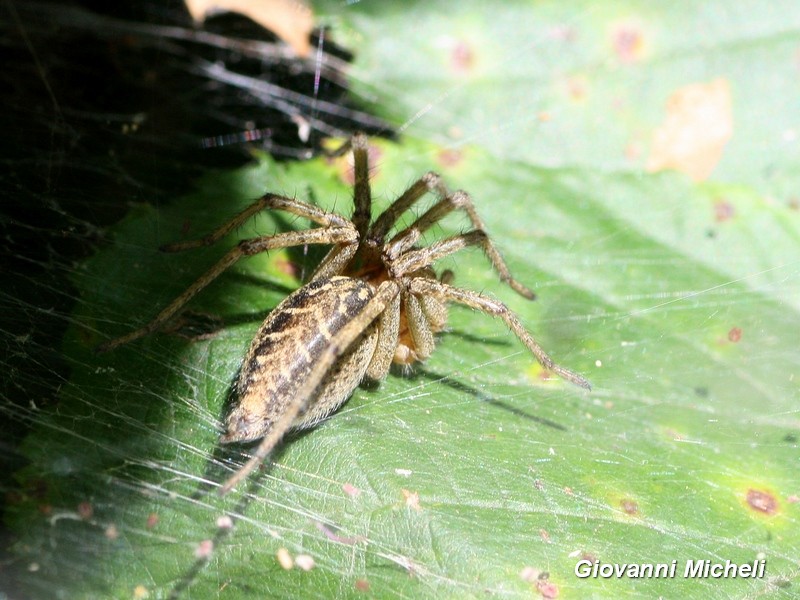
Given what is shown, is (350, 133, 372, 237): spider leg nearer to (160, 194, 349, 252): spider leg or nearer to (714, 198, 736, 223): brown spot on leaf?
(160, 194, 349, 252): spider leg

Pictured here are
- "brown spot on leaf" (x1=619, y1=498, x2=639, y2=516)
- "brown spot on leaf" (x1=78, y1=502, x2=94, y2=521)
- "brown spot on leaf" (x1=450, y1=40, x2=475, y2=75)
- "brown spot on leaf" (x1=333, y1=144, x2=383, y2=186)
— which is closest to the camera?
"brown spot on leaf" (x1=78, y1=502, x2=94, y2=521)

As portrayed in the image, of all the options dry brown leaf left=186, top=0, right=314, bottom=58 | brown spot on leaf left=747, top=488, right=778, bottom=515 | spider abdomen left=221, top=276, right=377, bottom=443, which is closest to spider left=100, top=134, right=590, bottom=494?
spider abdomen left=221, top=276, right=377, bottom=443

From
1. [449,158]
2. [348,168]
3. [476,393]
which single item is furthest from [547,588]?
[449,158]

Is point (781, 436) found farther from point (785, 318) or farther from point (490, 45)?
point (490, 45)

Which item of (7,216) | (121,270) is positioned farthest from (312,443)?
(7,216)

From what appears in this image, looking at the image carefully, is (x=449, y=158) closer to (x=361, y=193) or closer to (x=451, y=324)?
(x=361, y=193)

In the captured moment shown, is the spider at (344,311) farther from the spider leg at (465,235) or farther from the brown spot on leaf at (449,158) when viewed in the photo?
the brown spot on leaf at (449,158)

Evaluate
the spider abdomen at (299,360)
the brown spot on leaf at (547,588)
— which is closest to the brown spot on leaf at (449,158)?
the spider abdomen at (299,360)
